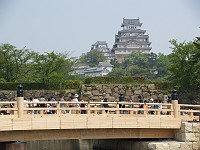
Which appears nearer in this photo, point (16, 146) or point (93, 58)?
point (16, 146)

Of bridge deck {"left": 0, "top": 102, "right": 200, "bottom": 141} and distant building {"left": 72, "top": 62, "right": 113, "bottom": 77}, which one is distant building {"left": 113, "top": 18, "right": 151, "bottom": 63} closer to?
distant building {"left": 72, "top": 62, "right": 113, "bottom": 77}

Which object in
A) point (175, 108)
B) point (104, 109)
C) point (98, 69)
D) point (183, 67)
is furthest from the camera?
point (98, 69)

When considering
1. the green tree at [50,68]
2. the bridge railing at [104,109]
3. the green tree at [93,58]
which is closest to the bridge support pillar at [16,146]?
the bridge railing at [104,109]

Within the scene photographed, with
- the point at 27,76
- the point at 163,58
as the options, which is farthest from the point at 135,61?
the point at 27,76

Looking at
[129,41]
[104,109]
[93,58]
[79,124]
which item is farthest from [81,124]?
[129,41]

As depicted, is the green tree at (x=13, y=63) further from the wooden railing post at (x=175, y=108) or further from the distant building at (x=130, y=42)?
the distant building at (x=130, y=42)

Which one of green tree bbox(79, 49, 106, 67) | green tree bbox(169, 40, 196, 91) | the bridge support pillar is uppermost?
green tree bbox(79, 49, 106, 67)

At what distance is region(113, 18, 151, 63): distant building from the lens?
121250 mm

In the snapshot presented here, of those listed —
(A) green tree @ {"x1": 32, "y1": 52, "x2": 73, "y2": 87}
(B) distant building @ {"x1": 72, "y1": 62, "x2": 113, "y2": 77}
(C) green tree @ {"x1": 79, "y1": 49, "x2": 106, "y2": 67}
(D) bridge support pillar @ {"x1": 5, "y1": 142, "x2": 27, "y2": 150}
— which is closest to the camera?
(D) bridge support pillar @ {"x1": 5, "y1": 142, "x2": 27, "y2": 150}

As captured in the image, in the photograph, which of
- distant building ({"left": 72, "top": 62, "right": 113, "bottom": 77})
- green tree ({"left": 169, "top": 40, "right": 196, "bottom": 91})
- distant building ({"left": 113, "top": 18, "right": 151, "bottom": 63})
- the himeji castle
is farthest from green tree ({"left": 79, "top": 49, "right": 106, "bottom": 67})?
green tree ({"left": 169, "top": 40, "right": 196, "bottom": 91})

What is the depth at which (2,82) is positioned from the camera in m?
39.3

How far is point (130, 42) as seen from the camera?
12275 cm

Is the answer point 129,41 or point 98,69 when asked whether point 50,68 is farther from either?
point 129,41

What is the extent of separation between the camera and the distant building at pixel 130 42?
121250 mm
